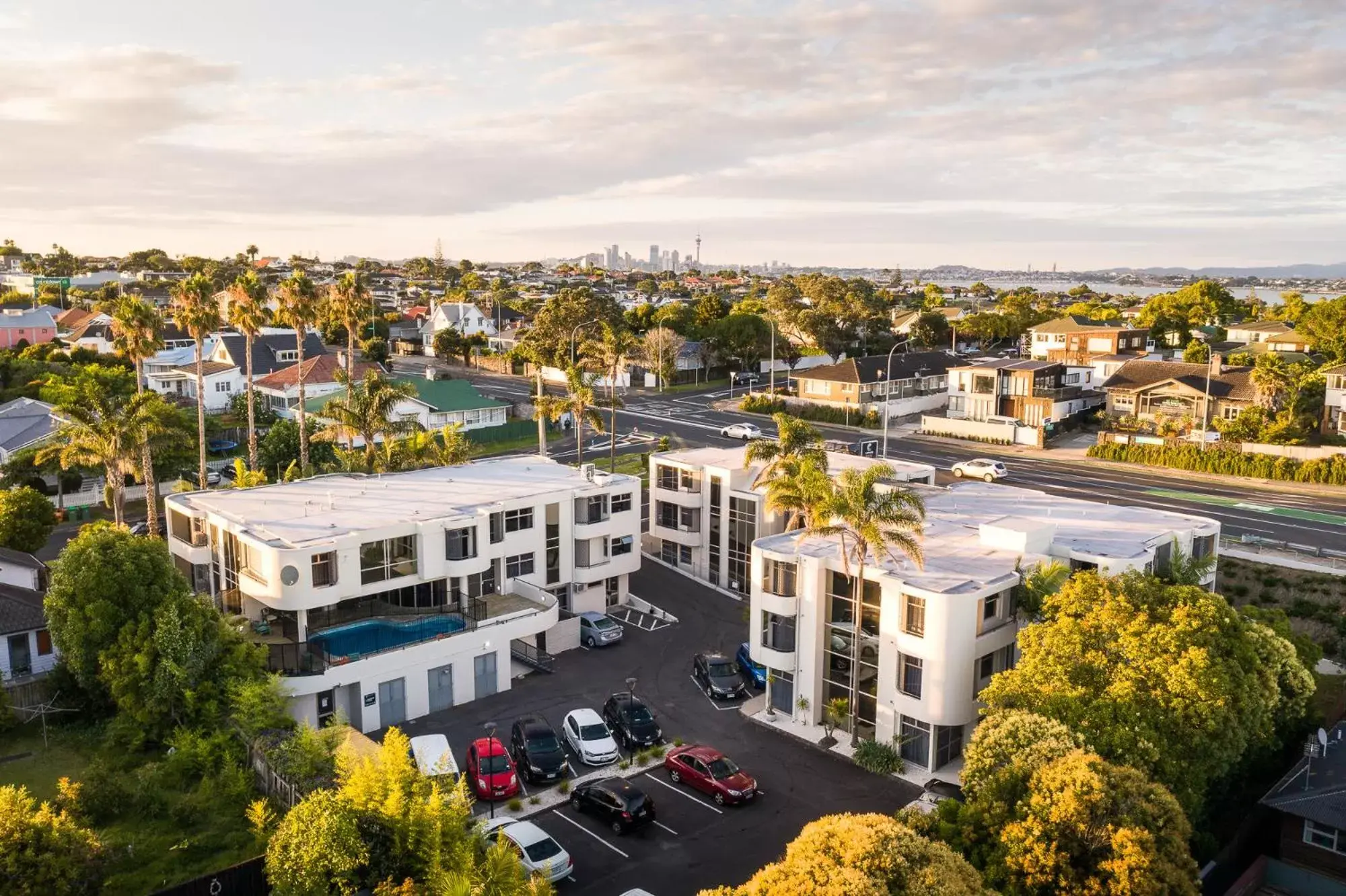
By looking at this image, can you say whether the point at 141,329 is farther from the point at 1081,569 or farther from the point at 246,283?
the point at 1081,569

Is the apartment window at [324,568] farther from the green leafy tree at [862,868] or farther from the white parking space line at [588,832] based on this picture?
the green leafy tree at [862,868]

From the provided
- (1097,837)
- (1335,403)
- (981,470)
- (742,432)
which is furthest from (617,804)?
(1335,403)

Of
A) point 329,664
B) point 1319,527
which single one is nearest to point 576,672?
point 329,664

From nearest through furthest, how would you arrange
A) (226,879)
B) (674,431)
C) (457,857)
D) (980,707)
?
(457,857) → (226,879) → (980,707) → (674,431)

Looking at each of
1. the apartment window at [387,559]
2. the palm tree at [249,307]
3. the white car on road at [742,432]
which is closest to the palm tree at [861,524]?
the apartment window at [387,559]

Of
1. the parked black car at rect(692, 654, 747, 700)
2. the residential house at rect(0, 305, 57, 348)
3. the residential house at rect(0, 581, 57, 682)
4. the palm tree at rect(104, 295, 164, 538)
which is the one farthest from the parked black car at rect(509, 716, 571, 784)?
the residential house at rect(0, 305, 57, 348)

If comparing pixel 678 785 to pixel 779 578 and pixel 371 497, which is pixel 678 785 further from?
pixel 371 497

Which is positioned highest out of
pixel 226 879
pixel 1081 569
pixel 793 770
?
pixel 1081 569
